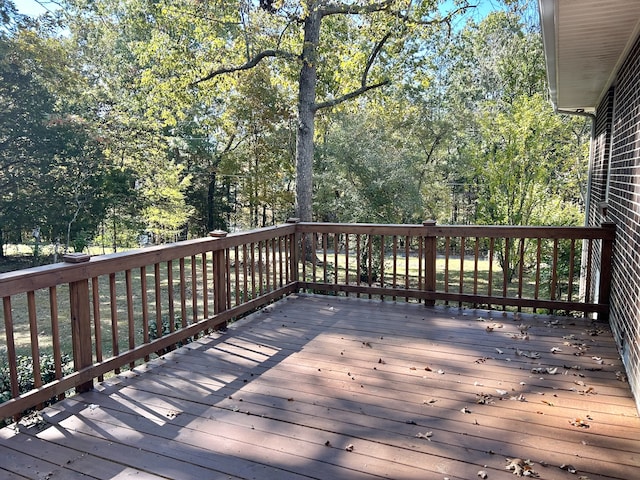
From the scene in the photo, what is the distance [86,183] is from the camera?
537 inches

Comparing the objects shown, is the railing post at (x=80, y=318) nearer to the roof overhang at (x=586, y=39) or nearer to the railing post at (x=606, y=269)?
the roof overhang at (x=586, y=39)

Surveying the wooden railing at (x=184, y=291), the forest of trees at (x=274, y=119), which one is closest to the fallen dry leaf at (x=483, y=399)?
the wooden railing at (x=184, y=291)

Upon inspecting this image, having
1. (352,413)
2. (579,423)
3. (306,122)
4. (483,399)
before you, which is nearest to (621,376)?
(579,423)

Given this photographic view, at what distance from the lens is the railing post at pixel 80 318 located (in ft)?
8.79

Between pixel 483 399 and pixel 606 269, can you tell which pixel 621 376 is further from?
pixel 606 269

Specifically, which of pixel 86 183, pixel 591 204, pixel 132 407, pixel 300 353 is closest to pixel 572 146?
pixel 591 204

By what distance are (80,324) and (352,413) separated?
1664mm

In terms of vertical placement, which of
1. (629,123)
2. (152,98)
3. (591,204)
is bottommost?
(591,204)

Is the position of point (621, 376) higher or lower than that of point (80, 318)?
lower

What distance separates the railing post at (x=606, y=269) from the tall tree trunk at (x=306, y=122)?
597 centimetres

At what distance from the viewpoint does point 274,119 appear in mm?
14219

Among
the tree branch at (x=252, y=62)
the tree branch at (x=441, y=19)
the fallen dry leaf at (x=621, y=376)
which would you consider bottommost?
the fallen dry leaf at (x=621, y=376)

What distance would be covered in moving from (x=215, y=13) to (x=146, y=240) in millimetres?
8102

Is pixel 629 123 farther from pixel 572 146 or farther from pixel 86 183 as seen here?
pixel 86 183
